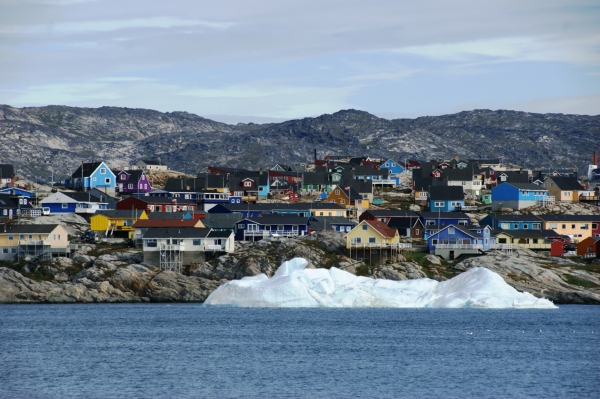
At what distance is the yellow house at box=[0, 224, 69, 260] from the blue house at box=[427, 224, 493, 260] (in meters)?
40.6

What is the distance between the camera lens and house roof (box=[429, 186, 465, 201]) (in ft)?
441

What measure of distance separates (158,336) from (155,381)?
18497mm

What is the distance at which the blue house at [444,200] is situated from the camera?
5281 inches

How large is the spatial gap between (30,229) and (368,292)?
133 feet

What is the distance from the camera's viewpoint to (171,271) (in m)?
98.5

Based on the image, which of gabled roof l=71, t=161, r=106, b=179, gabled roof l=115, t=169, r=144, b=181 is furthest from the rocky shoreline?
gabled roof l=115, t=169, r=144, b=181

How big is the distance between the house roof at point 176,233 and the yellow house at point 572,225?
4440 centimetres

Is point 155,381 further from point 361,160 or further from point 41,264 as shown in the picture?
point 361,160

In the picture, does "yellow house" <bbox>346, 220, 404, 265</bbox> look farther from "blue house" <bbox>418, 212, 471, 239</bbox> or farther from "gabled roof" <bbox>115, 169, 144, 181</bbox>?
"gabled roof" <bbox>115, 169, 144, 181</bbox>

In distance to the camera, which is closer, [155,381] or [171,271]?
[155,381]

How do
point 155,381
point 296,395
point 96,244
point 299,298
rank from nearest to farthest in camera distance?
1. point 296,395
2. point 155,381
3. point 299,298
4. point 96,244

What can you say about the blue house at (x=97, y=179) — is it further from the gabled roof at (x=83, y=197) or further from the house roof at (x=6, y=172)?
the gabled roof at (x=83, y=197)

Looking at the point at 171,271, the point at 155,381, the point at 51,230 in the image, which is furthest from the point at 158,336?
the point at 51,230

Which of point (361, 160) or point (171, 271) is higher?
point (361, 160)
